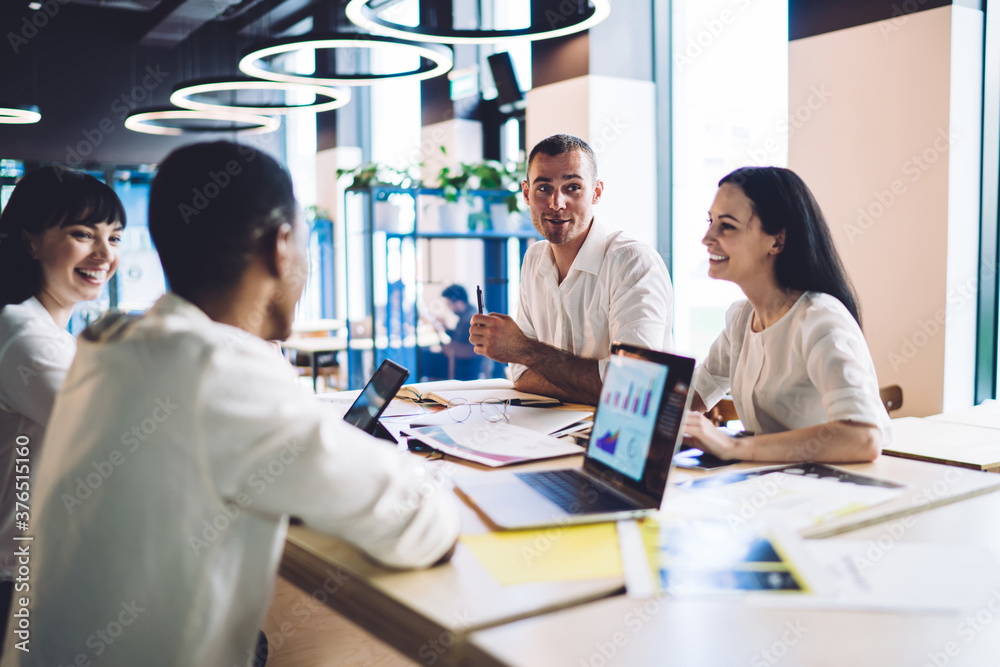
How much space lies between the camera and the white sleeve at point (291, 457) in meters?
0.97

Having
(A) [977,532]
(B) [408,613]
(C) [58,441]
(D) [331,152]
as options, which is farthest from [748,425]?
(D) [331,152]

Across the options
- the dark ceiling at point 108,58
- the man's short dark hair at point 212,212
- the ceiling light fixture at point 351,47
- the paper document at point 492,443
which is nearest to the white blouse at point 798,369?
the paper document at point 492,443

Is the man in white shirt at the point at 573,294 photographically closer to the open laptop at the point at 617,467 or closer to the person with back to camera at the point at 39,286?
the open laptop at the point at 617,467

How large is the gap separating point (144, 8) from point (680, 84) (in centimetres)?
615

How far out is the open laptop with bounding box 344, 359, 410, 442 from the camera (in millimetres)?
1753

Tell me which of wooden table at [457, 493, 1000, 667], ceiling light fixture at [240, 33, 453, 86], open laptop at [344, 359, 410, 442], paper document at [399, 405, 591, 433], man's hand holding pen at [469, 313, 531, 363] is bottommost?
wooden table at [457, 493, 1000, 667]

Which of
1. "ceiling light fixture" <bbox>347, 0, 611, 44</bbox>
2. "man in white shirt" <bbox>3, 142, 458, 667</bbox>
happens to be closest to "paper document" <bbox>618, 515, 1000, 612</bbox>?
"man in white shirt" <bbox>3, 142, 458, 667</bbox>

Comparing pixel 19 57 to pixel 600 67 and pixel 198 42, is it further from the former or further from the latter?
pixel 600 67

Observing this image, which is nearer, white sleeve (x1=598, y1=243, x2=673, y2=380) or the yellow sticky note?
the yellow sticky note

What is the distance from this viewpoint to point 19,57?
7.90 meters

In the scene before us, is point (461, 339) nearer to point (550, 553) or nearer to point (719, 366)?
point (719, 366)

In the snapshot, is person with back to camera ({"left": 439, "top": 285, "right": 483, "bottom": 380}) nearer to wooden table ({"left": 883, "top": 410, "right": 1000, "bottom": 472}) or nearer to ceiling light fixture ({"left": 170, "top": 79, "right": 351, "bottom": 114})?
ceiling light fixture ({"left": 170, "top": 79, "right": 351, "bottom": 114})

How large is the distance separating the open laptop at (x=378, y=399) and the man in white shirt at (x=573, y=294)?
23.8 inches

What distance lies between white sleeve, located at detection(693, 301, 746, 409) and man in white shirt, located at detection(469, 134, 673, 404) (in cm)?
19
